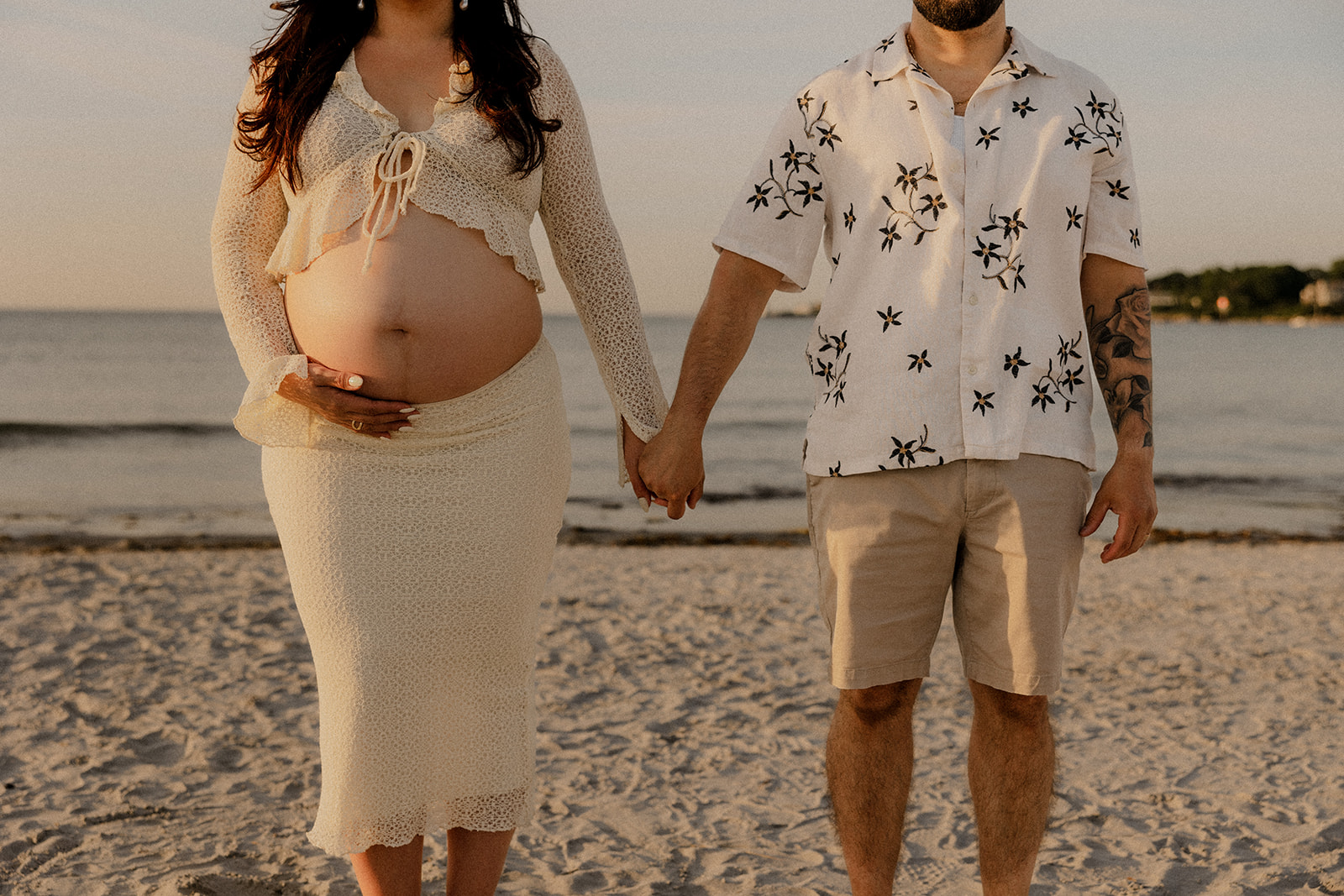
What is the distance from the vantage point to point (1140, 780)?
413 cm

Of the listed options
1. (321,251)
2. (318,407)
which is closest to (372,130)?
(321,251)

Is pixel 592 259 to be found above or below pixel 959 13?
below

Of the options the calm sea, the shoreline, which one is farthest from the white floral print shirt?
the shoreline

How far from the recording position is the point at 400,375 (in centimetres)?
226

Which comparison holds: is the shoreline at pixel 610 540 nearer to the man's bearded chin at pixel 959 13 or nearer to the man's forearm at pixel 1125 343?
the man's forearm at pixel 1125 343

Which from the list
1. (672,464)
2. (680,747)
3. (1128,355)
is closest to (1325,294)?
(680,747)

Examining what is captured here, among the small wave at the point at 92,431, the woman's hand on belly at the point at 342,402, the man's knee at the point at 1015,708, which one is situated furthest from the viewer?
the small wave at the point at 92,431

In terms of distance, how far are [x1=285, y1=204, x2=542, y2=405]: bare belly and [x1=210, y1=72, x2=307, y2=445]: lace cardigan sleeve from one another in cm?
8

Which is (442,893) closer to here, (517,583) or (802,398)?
(517,583)

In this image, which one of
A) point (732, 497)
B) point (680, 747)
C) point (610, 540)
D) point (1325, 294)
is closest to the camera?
point (680, 747)

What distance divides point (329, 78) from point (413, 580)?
1040mm

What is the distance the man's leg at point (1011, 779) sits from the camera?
2.52m

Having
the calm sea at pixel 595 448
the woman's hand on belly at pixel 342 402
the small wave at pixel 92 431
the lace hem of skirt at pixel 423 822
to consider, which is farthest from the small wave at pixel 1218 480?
the small wave at pixel 92 431

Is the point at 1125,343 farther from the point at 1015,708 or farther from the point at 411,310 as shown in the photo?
the point at 411,310
